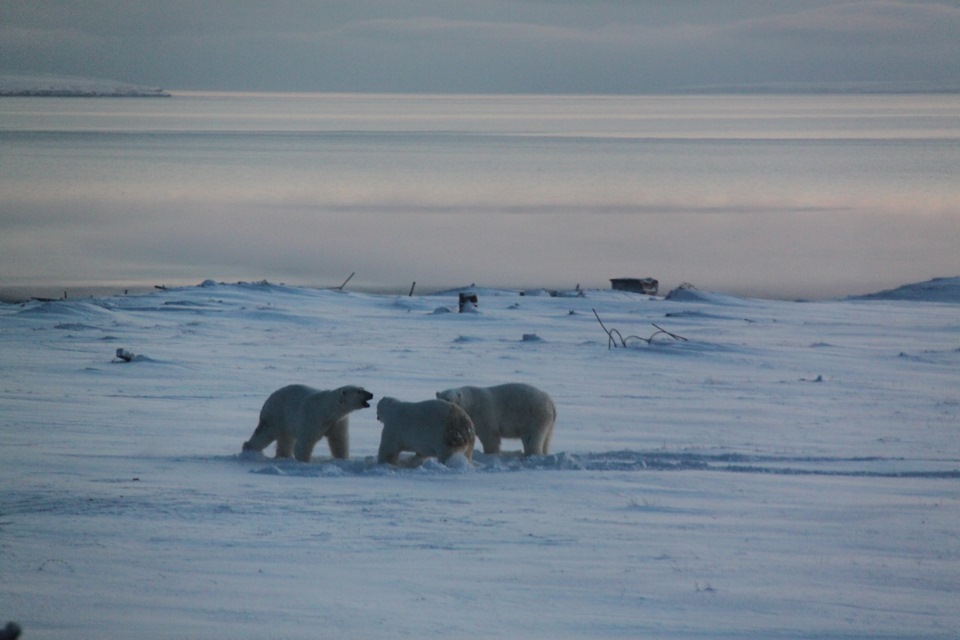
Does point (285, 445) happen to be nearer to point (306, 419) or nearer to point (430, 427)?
point (306, 419)

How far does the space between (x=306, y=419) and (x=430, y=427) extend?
3.37ft

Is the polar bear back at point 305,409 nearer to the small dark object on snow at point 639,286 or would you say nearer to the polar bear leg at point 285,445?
the polar bear leg at point 285,445

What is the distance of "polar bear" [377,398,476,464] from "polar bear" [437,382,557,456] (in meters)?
0.59

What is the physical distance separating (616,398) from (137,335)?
26.7ft

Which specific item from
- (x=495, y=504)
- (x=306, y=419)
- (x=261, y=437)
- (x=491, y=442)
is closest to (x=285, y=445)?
(x=261, y=437)

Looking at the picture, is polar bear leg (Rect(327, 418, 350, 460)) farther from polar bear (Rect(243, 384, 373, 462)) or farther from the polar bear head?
the polar bear head

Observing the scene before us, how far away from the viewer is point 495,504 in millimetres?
9164

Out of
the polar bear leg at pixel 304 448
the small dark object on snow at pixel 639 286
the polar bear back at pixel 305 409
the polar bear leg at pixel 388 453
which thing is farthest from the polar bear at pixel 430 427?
the small dark object on snow at pixel 639 286

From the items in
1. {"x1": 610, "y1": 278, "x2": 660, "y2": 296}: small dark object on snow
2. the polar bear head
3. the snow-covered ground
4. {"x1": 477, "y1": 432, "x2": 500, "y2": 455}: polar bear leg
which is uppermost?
{"x1": 610, "y1": 278, "x2": 660, "y2": 296}: small dark object on snow

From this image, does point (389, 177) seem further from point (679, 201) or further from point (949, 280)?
point (949, 280)

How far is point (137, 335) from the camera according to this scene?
1995cm

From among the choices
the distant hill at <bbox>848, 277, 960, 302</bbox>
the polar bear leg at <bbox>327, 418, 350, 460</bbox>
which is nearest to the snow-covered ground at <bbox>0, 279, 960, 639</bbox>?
the polar bear leg at <bbox>327, 418, 350, 460</bbox>

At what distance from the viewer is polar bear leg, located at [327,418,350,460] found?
1083cm

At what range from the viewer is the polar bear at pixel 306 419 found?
34.4ft
